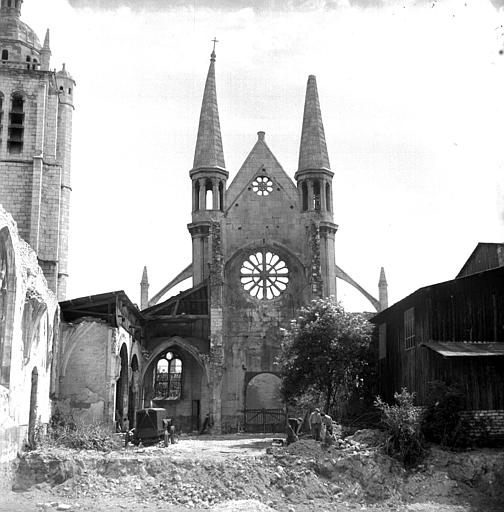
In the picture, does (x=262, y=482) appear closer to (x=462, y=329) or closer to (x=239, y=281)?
(x=462, y=329)

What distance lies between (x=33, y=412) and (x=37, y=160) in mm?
18880

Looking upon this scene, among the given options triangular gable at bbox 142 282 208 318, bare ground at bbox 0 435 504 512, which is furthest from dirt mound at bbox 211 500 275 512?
triangular gable at bbox 142 282 208 318

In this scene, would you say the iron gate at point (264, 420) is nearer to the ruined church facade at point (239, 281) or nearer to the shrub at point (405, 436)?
the ruined church facade at point (239, 281)

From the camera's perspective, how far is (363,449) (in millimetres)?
23859

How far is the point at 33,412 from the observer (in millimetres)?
24797

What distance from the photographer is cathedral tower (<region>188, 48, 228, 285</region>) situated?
43.5m

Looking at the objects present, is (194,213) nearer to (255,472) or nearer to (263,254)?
(263,254)

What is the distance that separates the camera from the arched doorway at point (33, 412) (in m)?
23.9

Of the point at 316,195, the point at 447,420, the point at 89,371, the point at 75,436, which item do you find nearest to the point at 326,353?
the point at 447,420

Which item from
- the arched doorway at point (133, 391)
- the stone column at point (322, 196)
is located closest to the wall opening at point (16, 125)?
the arched doorway at point (133, 391)

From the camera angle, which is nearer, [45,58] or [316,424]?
[316,424]

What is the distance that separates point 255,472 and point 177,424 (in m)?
18.8

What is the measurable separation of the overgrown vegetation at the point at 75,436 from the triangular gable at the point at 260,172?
66.1ft

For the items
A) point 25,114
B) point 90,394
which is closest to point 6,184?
point 25,114
